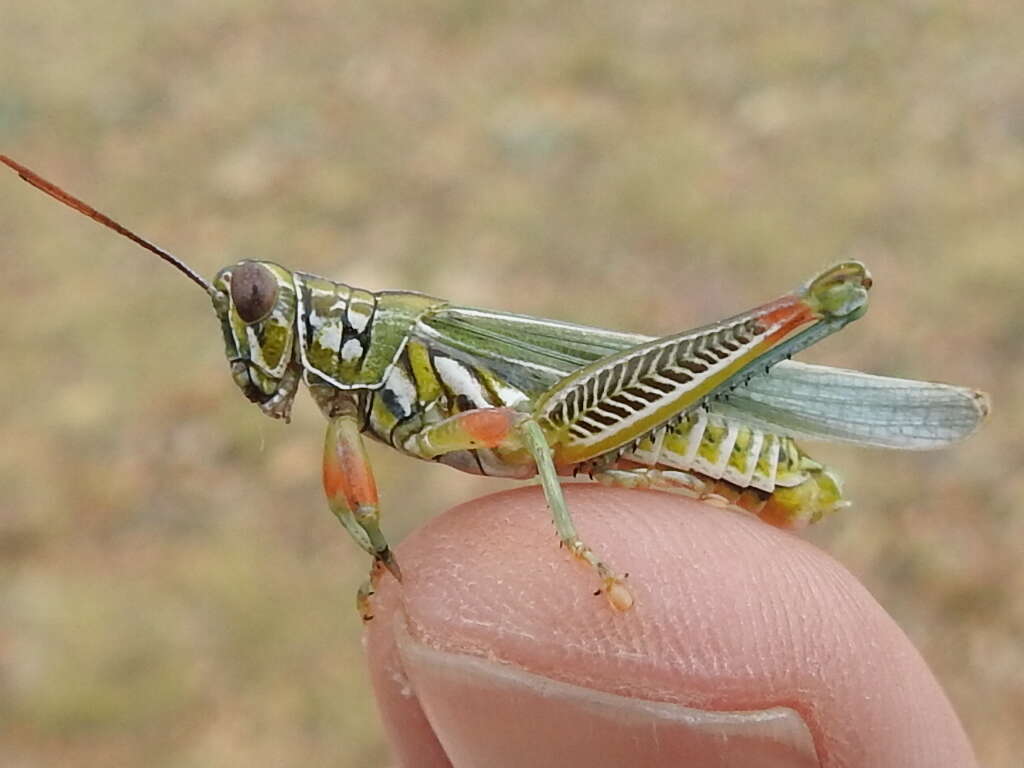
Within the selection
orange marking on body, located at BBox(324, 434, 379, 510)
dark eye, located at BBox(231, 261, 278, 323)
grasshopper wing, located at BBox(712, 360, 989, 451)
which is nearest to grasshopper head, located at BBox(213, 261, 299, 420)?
dark eye, located at BBox(231, 261, 278, 323)

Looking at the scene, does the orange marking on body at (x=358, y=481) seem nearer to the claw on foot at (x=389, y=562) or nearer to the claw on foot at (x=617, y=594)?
the claw on foot at (x=389, y=562)

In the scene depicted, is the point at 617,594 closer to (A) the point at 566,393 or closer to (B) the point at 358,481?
(A) the point at 566,393

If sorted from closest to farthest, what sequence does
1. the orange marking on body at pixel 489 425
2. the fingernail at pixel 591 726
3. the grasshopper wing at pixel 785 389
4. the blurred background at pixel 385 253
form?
the fingernail at pixel 591 726
the orange marking on body at pixel 489 425
the grasshopper wing at pixel 785 389
the blurred background at pixel 385 253

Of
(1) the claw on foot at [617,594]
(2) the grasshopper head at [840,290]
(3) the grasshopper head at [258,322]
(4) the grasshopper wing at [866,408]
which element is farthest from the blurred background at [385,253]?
(2) the grasshopper head at [840,290]

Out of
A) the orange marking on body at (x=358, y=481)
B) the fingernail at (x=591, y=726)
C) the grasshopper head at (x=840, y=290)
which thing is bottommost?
the fingernail at (x=591, y=726)

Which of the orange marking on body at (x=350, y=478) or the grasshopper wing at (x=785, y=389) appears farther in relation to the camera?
the grasshopper wing at (x=785, y=389)

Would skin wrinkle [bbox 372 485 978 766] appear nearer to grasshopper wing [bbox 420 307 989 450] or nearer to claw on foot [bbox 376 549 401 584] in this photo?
claw on foot [bbox 376 549 401 584]

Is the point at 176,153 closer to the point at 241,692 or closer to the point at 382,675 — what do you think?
the point at 241,692

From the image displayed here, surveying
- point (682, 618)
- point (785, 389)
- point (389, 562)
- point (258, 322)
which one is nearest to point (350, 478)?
point (389, 562)
